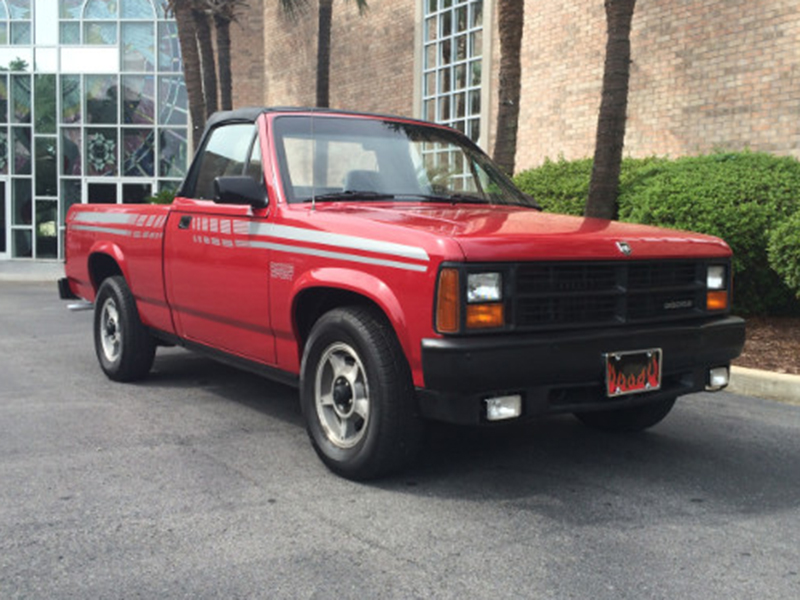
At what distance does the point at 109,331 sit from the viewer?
690cm

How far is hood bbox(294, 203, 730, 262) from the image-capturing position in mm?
3768

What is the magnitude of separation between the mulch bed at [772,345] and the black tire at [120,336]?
4731 mm

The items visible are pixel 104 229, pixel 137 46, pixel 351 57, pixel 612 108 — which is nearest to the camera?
pixel 104 229

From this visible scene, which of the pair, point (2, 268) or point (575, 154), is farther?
point (2, 268)

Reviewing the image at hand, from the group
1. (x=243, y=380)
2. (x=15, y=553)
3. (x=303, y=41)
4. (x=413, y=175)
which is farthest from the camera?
(x=303, y=41)

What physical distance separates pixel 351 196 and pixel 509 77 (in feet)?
23.2

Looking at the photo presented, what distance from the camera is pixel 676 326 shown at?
4.29 metres

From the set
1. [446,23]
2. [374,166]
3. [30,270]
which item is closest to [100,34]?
[30,270]

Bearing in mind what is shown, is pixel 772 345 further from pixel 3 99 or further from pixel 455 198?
pixel 3 99

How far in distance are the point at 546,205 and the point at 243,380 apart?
237 inches

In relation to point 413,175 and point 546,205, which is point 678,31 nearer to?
point 546,205

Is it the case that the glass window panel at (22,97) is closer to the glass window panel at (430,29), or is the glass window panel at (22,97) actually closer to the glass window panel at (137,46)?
the glass window panel at (137,46)

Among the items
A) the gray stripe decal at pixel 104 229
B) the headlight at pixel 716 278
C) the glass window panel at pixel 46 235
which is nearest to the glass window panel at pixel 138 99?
the glass window panel at pixel 46 235

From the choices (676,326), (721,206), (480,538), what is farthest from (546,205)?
(480,538)
